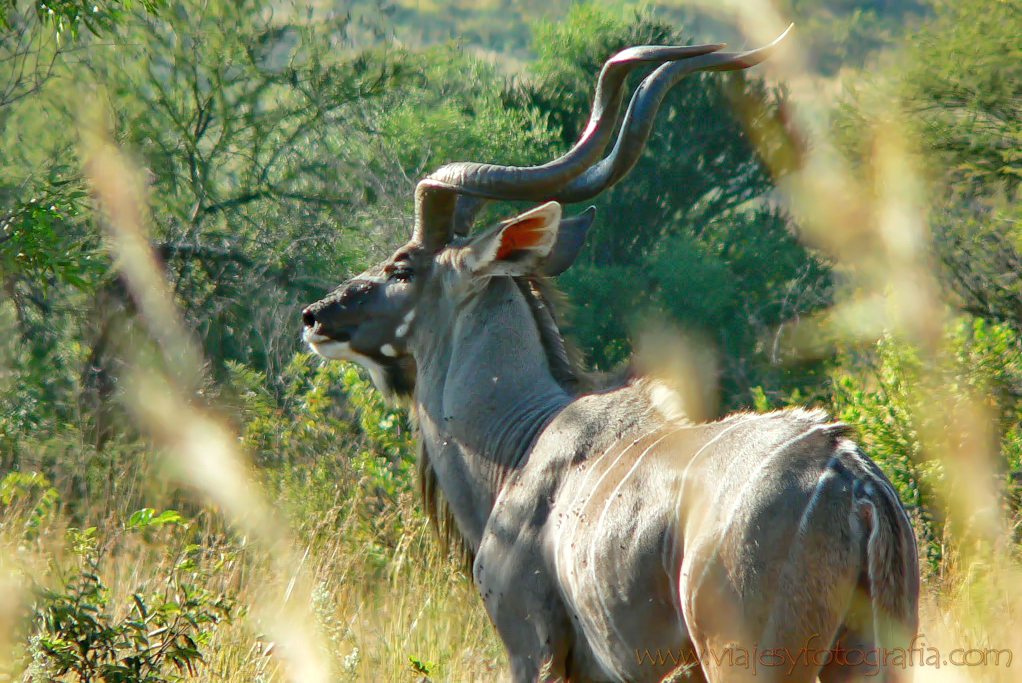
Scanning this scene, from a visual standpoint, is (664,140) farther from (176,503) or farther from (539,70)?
(176,503)

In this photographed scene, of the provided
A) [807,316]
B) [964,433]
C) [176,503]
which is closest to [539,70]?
[807,316]

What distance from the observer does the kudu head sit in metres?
3.77

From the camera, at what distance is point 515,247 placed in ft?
12.6

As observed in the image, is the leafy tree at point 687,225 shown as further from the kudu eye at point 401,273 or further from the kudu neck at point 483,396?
the kudu neck at point 483,396

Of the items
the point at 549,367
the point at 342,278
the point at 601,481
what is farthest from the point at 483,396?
the point at 342,278

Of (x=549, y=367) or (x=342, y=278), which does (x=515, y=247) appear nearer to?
(x=549, y=367)

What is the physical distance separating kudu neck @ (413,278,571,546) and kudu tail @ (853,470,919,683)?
133 cm

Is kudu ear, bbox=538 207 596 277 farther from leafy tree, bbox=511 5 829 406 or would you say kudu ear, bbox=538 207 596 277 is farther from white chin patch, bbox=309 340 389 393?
leafy tree, bbox=511 5 829 406

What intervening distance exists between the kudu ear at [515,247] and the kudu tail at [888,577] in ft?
5.30

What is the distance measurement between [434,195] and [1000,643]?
2643mm

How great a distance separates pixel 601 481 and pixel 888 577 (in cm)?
87

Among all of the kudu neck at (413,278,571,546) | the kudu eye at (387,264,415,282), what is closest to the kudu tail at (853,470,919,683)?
the kudu neck at (413,278,571,546)

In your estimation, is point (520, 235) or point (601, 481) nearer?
point (601, 481)

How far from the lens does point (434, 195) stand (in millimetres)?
4008
